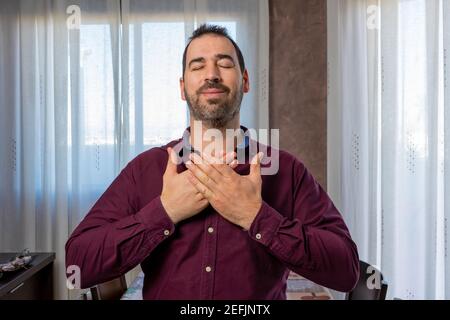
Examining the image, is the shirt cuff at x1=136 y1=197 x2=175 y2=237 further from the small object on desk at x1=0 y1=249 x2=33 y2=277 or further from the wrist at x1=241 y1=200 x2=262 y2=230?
the small object on desk at x1=0 y1=249 x2=33 y2=277

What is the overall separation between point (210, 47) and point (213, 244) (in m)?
0.43

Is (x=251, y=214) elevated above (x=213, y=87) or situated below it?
below

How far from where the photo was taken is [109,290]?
157 cm

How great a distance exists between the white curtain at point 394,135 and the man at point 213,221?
1589 mm

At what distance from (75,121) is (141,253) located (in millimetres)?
1939

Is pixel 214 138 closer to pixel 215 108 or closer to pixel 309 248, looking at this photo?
pixel 215 108

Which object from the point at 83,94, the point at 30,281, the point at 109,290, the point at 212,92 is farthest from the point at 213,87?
the point at 30,281

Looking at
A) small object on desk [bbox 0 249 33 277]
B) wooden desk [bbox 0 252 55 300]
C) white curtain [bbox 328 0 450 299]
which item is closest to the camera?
wooden desk [bbox 0 252 55 300]

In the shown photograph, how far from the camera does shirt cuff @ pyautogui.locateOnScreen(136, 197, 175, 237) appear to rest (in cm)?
70

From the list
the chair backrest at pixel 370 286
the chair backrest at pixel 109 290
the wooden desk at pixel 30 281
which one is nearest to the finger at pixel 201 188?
the chair backrest at pixel 370 286

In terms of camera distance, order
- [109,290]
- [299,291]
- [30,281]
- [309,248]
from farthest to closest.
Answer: [30,281] < [109,290] < [299,291] < [309,248]

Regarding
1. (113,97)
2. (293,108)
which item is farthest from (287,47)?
(113,97)

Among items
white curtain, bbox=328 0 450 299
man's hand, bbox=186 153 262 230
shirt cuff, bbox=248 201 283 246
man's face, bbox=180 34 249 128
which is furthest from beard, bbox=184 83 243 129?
white curtain, bbox=328 0 450 299

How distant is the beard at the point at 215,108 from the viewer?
0.78 meters
